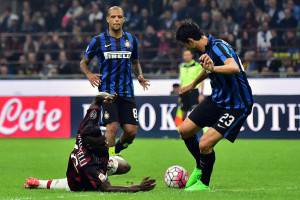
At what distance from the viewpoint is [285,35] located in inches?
953

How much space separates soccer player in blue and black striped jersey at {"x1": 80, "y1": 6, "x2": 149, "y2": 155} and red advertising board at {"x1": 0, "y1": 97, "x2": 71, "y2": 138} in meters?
9.73

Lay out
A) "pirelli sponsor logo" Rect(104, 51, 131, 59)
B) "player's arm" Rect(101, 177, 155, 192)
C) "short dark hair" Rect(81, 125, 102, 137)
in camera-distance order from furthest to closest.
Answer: "pirelli sponsor logo" Rect(104, 51, 131, 59) < "short dark hair" Rect(81, 125, 102, 137) < "player's arm" Rect(101, 177, 155, 192)

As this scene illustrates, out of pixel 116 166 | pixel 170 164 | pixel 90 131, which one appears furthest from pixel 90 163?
pixel 170 164

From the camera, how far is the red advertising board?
891 inches

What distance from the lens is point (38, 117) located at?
74.3ft

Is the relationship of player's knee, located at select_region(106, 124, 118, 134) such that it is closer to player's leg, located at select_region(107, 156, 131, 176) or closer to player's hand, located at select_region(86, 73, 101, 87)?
player's hand, located at select_region(86, 73, 101, 87)

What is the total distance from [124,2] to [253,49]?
4.87 meters

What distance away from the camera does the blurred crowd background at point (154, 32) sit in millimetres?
24328

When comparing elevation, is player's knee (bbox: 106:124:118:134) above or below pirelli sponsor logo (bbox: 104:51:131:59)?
below

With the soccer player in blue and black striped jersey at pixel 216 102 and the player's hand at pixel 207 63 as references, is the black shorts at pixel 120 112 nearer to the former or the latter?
the soccer player in blue and black striped jersey at pixel 216 102

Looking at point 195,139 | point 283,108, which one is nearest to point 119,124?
point 195,139

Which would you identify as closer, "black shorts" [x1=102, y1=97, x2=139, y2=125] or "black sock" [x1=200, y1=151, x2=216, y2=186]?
"black sock" [x1=200, y1=151, x2=216, y2=186]

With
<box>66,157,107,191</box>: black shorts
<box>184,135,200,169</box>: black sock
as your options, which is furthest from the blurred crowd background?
<box>66,157,107,191</box>: black shorts

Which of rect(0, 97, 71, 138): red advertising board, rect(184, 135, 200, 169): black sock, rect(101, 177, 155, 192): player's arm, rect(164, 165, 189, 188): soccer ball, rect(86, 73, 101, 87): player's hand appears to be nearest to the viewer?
rect(101, 177, 155, 192): player's arm
